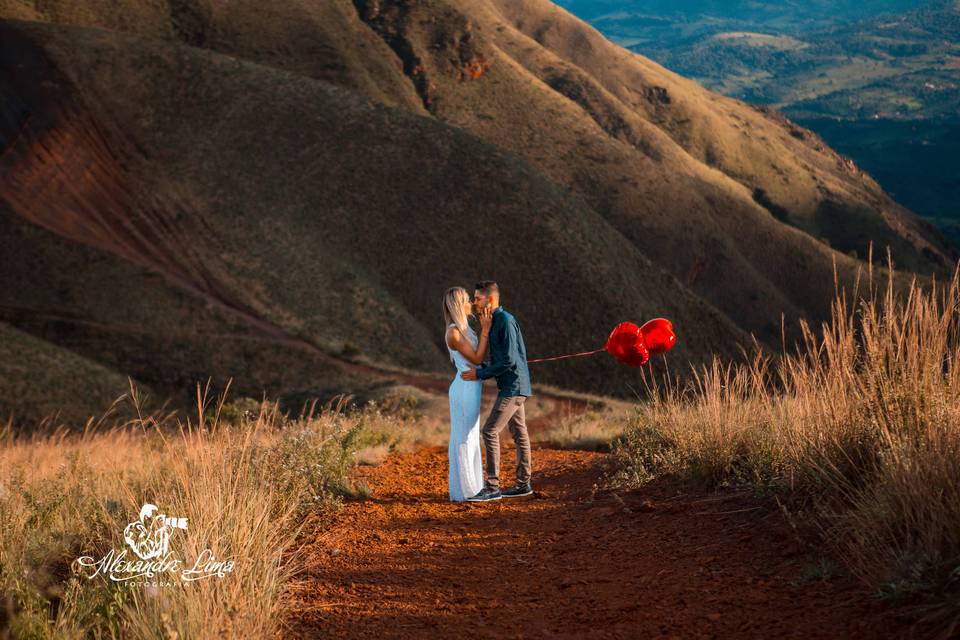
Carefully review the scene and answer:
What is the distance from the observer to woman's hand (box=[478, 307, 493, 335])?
25.8 ft

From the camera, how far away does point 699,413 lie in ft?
25.6

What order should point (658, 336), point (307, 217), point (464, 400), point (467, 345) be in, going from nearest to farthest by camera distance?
1. point (467, 345)
2. point (464, 400)
3. point (658, 336)
4. point (307, 217)

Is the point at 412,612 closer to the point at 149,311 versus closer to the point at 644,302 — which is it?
the point at 149,311

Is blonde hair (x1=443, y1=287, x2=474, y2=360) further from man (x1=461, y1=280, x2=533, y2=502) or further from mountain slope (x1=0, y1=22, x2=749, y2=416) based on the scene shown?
mountain slope (x1=0, y1=22, x2=749, y2=416)

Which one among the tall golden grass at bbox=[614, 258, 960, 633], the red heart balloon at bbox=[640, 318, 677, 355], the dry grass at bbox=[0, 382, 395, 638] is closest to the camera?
the tall golden grass at bbox=[614, 258, 960, 633]

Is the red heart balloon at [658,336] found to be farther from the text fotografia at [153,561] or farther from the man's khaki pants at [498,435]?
the text fotografia at [153,561]

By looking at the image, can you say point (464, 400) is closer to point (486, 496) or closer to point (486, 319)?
point (486, 319)

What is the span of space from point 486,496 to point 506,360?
127cm

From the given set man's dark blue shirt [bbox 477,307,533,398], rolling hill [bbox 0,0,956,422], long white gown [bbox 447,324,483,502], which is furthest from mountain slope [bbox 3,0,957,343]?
long white gown [bbox 447,324,483,502]

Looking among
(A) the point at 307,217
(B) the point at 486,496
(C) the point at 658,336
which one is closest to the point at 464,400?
(B) the point at 486,496

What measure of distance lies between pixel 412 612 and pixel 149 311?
31.6 metres

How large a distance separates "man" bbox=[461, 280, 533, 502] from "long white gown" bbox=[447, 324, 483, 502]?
9 centimetres

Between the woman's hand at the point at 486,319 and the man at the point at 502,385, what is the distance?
38 millimetres

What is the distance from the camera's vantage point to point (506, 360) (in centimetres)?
778
